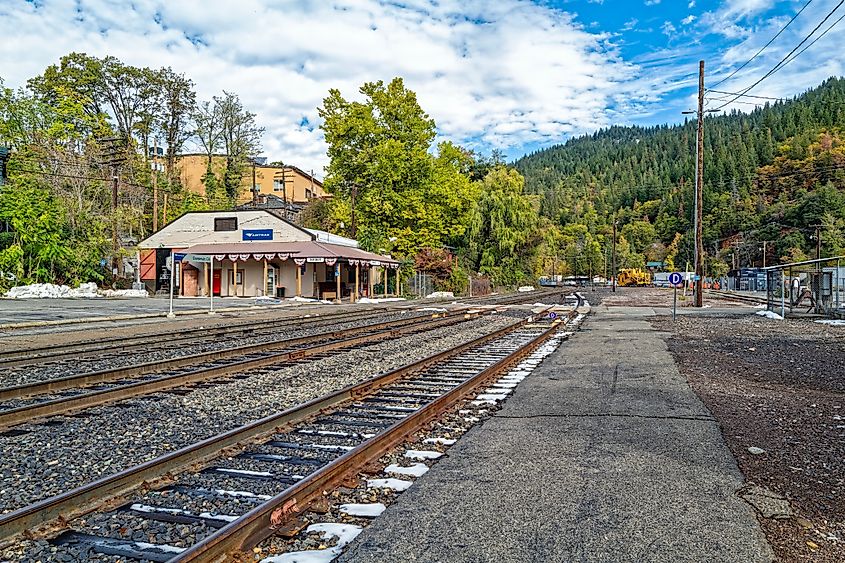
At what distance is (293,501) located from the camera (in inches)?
166

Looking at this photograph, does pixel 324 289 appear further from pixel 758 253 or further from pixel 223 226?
pixel 758 253

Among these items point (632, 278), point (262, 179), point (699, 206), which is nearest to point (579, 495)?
point (699, 206)

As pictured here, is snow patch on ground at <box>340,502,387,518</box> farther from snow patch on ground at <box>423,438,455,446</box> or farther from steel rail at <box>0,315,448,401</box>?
steel rail at <box>0,315,448,401</box>

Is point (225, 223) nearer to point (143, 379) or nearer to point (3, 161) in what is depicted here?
point (3, 161)

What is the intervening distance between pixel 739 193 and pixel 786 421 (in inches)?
5294

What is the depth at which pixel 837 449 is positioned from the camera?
19.5ft

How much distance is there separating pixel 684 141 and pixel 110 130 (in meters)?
173

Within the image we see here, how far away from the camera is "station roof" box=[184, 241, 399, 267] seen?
A: 4019cm

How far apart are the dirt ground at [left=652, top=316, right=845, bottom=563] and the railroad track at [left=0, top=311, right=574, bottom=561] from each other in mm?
2840

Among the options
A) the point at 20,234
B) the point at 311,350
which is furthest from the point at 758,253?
the point at 311,350

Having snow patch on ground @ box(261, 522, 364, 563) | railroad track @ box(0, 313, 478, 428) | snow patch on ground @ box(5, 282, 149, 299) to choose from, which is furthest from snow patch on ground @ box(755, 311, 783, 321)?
snow patch on ground @ box(5, 282, 149, 299)

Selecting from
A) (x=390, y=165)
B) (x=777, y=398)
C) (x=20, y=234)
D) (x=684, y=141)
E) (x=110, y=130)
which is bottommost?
(x=777, y=398)

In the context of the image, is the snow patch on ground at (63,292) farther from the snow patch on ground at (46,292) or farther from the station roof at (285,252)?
the station roof at (285,252)

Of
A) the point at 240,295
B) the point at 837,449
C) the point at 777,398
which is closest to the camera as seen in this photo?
the point at 837,449
